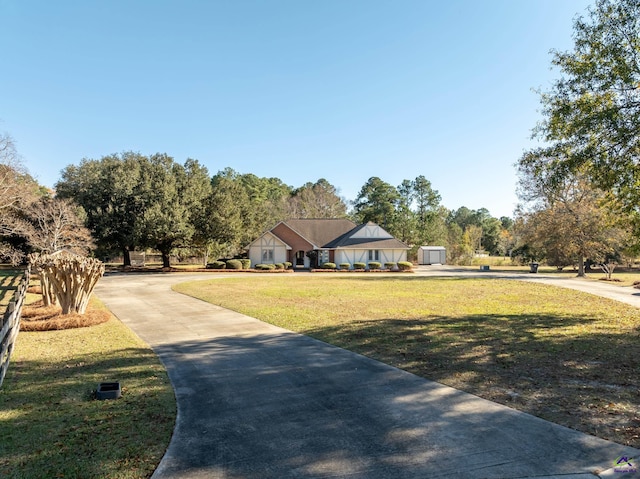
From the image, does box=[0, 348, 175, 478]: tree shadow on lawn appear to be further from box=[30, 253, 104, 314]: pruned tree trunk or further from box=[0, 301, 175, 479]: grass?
box=[30, 253, 104, 314]: pruned tree trunk

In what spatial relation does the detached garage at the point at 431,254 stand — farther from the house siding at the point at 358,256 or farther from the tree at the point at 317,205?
the tree at the point at 317,205

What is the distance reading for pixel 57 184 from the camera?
4128 cm

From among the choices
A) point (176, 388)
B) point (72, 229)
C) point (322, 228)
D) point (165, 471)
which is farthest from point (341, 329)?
point (322, 228)

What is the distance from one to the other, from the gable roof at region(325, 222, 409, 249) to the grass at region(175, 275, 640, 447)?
87.8ft

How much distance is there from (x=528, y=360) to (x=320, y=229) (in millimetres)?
43278

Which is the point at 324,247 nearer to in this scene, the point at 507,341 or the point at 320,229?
the point at 320,229

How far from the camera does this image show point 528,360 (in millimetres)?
7957

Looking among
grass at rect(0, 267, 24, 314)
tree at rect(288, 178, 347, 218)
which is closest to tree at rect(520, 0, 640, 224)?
grass at rect(0, 267, 24, 314)

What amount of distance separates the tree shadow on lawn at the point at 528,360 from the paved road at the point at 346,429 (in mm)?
490

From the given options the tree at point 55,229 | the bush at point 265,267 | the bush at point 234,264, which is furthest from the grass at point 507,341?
the bush at point 234,264

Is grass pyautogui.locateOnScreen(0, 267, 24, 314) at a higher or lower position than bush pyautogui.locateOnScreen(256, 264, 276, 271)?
lower

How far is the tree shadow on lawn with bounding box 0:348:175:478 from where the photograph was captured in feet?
13.4

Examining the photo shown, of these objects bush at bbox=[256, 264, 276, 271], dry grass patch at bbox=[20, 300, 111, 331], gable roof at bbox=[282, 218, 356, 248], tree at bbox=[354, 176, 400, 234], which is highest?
tree at bbox=[354, 176, 400, 234]

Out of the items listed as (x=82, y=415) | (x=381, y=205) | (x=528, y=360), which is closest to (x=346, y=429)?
(x=82, y=415)
